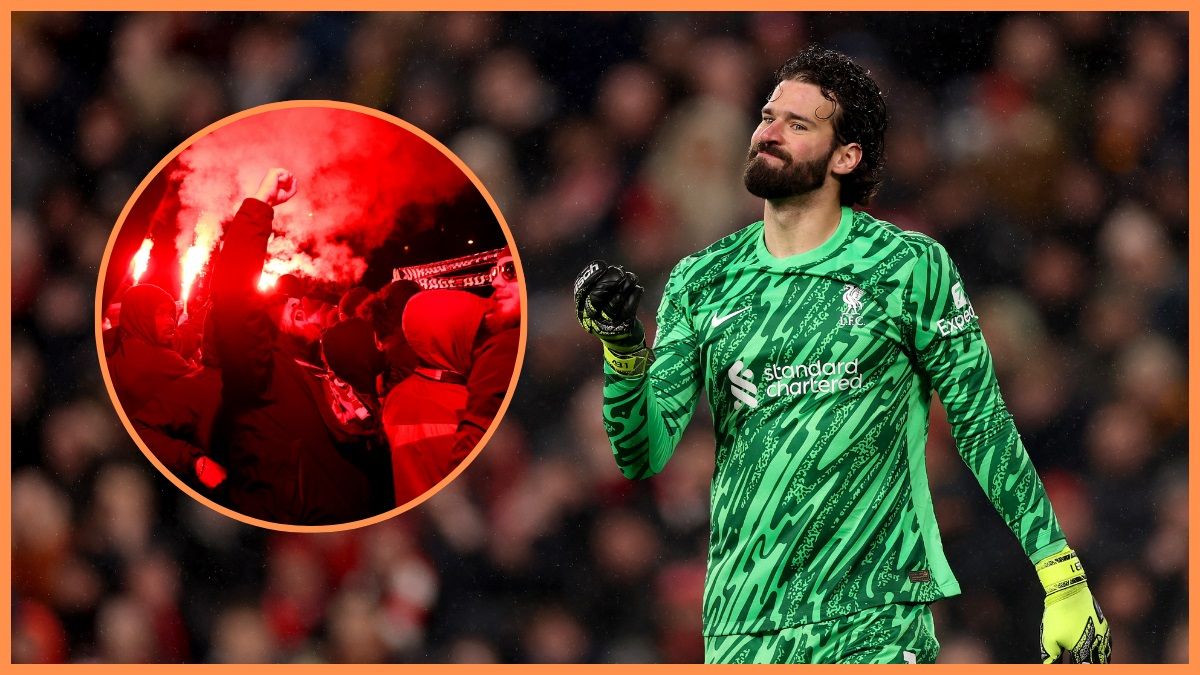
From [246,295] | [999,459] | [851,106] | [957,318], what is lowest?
[999,459]

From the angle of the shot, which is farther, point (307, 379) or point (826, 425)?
point (307, 379)

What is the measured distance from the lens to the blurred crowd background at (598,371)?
4.25m

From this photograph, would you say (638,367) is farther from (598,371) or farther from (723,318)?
(598,371)

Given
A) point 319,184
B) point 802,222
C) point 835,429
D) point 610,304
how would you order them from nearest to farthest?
point 610,304, point 835,429, point 802,222, point 319,184

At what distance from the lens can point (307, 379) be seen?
12.2 ft

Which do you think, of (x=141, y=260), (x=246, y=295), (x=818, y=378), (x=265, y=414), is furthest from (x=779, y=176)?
(x=141, y=260)

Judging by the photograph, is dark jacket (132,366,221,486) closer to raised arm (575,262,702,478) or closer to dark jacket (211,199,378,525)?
dark jacket (211,199,378,525)

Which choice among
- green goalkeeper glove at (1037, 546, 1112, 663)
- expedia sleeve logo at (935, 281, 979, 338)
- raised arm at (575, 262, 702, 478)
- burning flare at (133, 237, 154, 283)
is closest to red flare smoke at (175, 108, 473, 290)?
burning flare at (133, 237, 154, 283)

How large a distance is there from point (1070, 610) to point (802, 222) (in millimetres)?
792

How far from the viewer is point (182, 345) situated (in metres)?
3.72

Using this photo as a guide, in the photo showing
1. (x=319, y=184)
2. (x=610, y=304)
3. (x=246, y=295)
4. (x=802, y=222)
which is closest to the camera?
(x=610, y=304)

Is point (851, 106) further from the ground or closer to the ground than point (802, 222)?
further from the ground

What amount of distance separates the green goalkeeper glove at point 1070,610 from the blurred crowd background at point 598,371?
178 cm

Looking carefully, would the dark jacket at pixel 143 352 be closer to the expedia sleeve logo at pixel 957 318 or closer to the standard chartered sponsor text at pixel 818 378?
the standard chartered sponsor text at pixel 818 378
